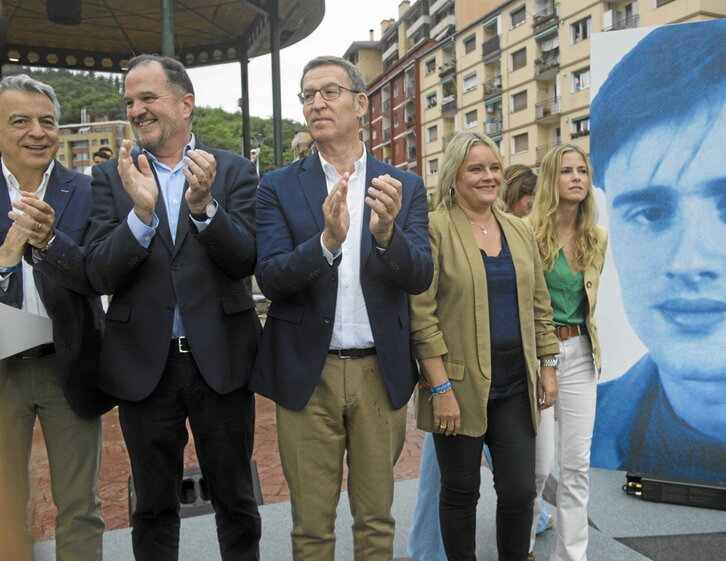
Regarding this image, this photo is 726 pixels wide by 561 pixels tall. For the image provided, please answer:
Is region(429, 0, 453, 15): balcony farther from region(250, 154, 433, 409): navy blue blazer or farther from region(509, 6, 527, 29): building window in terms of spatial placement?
region(250, 154, 433, 409): navy blue blazer

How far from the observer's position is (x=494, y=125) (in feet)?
155

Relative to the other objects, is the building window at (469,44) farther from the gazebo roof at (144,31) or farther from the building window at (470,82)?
the gazebo roof at (144,31)

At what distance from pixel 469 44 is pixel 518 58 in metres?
7.08

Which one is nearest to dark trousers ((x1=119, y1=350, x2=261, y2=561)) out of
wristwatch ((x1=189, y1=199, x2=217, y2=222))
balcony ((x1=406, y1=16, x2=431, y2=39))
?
wristwatch ((x1=189, y1=199, x2=217, y2=222))

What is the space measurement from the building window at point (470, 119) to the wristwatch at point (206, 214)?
49742 mm

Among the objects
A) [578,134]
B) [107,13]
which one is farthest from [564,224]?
[578,134]

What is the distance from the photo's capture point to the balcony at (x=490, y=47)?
46719mm

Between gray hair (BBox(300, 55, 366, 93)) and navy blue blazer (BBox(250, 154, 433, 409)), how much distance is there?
1.03 feet

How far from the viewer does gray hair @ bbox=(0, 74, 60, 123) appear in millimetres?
2445

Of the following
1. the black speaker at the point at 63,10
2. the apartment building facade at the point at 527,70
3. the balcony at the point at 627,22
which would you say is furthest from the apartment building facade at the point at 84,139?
the black speaker at the point at 63,10

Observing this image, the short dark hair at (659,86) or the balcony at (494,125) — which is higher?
the balcony at (494,125)

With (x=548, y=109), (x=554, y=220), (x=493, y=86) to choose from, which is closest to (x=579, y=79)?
(x=548, y=109)

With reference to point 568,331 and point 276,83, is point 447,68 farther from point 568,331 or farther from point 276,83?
point 568,331

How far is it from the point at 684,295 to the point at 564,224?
1.17m
